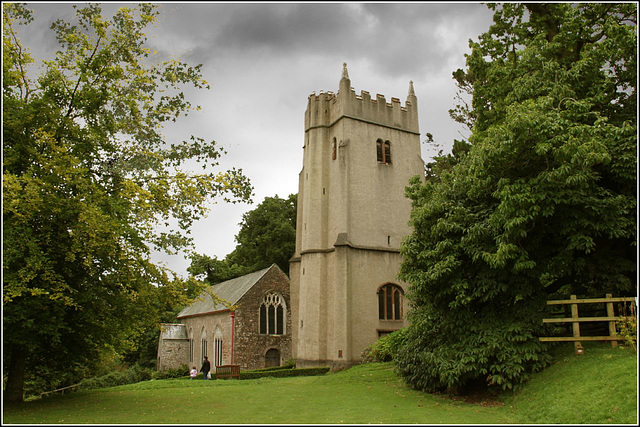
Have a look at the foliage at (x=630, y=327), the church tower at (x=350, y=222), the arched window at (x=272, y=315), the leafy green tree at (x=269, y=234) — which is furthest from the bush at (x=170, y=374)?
the foliage at (x=630, y=327)

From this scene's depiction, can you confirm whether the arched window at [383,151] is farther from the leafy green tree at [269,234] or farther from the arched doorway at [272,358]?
the leafy green tree at [269,234]

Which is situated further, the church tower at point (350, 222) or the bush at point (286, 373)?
the church tower at point (350, 222)

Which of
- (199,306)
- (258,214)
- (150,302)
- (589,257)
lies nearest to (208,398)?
(150,302)

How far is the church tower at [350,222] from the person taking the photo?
28.1 m

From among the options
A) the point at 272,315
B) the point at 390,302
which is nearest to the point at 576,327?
the point at 390,302

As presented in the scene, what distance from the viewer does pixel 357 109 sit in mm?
31812

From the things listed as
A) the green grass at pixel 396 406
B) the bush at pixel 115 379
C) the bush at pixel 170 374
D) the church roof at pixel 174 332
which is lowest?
the bush at pixel 170 374

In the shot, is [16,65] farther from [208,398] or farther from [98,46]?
[208,398]

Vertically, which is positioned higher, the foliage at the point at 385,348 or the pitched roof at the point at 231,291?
the pitched roof at the point at 231,291

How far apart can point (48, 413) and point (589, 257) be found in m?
14.6

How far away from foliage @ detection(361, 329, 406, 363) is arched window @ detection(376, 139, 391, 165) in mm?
11643

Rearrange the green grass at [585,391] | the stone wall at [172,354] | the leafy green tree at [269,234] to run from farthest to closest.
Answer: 1. the leafy green tree at [269,234]
2. the stone wall at [172,354]
3. the green grass at [585,391]

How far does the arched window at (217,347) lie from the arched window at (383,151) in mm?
17548

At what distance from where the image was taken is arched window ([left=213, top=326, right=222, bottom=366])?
1448 inches
